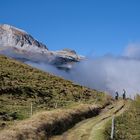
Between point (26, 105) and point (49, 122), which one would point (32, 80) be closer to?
point (26, 105)

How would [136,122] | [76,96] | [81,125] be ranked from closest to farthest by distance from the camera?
1. [81,125]
2. [136,122]
3. [76,96]

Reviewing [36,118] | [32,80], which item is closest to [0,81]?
[32,80]

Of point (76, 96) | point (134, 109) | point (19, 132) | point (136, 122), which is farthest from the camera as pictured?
point (76, 96)

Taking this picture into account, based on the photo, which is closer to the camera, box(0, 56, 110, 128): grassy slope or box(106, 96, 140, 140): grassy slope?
box(106, 96, 140, 140): grassy slope

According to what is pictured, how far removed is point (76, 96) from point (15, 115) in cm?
5085

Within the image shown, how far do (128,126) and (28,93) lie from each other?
33931mm

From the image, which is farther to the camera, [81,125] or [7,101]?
[7,101]

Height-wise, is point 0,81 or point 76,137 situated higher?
point 0,81

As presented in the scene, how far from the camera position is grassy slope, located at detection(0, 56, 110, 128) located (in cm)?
6272

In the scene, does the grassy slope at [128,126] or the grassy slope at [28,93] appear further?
the grassy slope at [28,93]

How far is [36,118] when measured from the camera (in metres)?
45.2

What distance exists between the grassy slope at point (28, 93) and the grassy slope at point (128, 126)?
34.6 feet

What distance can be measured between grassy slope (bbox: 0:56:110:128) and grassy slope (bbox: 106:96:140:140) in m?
10.5

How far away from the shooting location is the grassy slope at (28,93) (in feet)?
206
